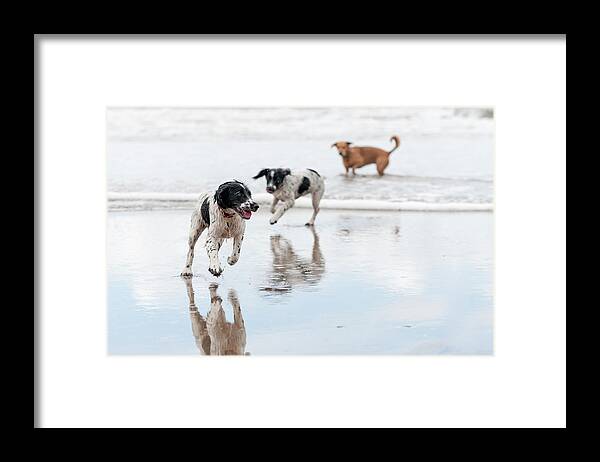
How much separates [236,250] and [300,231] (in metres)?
1.05

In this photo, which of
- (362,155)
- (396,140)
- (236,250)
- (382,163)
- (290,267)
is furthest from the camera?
(382,163)

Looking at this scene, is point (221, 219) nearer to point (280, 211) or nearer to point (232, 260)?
point (232, 260)

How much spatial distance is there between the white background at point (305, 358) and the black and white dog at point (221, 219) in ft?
2.18

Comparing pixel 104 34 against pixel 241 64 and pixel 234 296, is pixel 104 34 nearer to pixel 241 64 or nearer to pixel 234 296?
pixel 241 64

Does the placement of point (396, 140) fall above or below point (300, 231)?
above

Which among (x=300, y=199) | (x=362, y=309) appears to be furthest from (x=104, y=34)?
(x=300, y=199)

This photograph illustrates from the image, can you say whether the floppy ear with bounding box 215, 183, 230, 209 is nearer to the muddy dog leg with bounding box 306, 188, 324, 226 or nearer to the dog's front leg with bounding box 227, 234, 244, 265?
the dog's front leg with bounding box 227, 234, 244, 265

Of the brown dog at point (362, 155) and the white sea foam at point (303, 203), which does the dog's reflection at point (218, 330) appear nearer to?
the white sea foam at point (303, 203)

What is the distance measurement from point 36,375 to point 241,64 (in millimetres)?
2004

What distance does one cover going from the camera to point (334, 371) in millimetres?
5609

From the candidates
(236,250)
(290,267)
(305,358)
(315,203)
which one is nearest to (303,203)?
(315,203)

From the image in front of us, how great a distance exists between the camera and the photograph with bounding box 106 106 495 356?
19.1ft

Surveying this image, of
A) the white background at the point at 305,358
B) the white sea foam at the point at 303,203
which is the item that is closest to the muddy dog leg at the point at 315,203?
the white sea foam at the point at 303,203

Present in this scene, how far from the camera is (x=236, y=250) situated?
645cm
